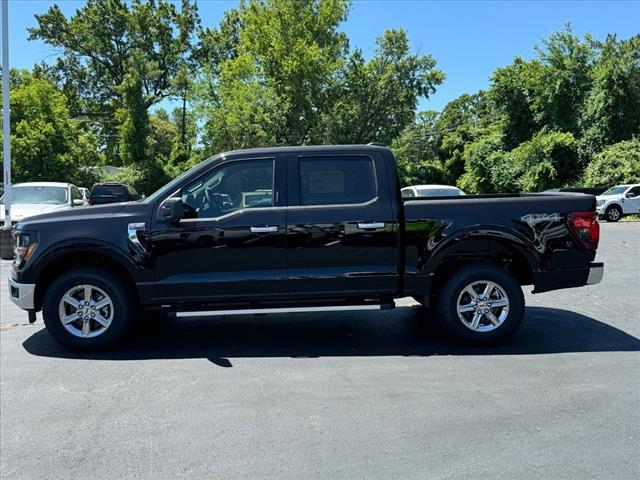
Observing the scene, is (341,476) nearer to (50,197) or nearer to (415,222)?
(415,222)

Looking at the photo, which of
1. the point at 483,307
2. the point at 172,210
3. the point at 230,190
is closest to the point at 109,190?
the point at 230,190

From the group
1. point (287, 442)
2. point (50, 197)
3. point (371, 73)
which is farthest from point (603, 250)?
point (371, 73)

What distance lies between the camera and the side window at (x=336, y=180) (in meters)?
5.80

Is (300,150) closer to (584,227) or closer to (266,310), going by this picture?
(266,310)

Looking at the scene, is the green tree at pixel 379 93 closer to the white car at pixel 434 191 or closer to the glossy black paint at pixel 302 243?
the white car at pixel 434 191

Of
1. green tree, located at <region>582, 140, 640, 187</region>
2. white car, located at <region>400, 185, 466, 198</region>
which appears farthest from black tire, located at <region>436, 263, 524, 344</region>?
green tree, located at <region>582, 140, 640, 187</region>

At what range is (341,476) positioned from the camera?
3295mm

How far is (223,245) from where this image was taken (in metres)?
5.62

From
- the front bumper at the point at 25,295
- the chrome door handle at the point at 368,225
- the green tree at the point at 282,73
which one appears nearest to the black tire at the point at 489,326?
the chrome door handle at the point at 368,225

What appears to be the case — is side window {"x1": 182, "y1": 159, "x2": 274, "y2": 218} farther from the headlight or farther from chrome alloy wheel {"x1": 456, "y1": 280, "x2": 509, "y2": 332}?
chrome alloy wheel {"x1": 456, "y1": 280, "x2": 509, "y2": 332}

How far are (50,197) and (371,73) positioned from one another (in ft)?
103

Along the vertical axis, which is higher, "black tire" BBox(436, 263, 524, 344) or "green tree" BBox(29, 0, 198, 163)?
Result: "green tree" BBox(29, 0, 198, 163)

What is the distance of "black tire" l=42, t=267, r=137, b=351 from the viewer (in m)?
5.68

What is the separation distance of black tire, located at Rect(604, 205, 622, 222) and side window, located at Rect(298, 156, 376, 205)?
912 inches
